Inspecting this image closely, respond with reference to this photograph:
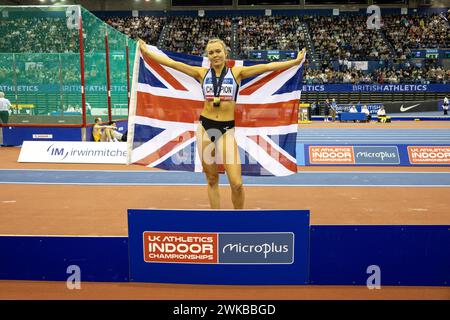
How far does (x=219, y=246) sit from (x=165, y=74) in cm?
260

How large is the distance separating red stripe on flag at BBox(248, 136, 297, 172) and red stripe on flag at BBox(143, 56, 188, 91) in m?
1.13

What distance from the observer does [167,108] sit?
5801 millimetres

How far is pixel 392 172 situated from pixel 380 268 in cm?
735

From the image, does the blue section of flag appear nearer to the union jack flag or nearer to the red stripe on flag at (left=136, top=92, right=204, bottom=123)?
the union jack flag

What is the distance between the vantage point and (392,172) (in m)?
10.9

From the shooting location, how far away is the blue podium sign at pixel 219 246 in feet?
13.0

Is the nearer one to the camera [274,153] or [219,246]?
[219,246]

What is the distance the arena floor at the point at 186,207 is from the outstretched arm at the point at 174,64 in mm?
2292

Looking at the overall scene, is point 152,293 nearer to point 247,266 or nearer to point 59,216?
point 247,266

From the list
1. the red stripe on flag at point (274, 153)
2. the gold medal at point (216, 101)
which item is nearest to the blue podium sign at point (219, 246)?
the gold medal at point (216, 101)

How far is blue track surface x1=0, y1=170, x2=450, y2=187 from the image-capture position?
379 inches

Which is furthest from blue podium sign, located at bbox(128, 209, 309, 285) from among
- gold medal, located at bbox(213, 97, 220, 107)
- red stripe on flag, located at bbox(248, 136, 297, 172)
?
red stripe on flag, located at bbox(248, 136, 297, 172)

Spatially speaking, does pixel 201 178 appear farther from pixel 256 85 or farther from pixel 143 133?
pixel 256 85

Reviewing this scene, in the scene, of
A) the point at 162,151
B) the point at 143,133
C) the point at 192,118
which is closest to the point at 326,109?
the point at 192,118
